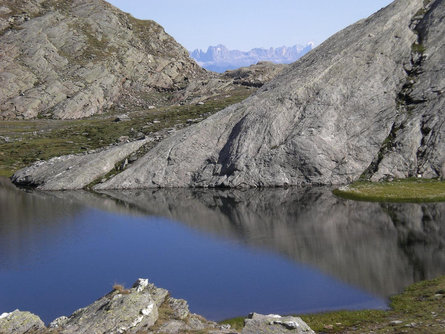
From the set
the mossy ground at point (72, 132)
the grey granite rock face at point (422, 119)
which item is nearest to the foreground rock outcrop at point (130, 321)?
the grey granite rock face at point (422, 119)

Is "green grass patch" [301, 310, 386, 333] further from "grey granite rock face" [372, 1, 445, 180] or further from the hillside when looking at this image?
the hillside

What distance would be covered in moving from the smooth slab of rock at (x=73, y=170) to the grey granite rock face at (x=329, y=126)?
5.84m

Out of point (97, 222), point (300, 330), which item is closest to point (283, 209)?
point (97, 222)

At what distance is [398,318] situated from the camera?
111ft

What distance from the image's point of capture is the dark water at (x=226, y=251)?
41969mm

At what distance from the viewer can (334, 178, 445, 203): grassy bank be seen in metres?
76.6

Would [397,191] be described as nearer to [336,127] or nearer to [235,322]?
[336,127]

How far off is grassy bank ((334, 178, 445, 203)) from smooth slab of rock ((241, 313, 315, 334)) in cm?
5337

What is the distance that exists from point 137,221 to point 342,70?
5656 cm

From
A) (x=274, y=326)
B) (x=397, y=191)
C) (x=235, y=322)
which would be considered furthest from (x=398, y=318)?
(x=397, y=191)

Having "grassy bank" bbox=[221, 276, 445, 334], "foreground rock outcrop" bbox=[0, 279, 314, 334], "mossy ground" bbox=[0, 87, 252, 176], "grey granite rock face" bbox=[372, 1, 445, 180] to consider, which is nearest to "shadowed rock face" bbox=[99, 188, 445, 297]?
"grassy bank" bbox=[221, 276, 445, 334]

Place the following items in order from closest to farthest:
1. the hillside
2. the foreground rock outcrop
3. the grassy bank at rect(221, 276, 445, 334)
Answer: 1. the foreground rock outcrop
2. the grassy bank at rect(221, 276, 445, 334)
3. the hillside

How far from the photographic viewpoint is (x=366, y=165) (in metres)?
94.0

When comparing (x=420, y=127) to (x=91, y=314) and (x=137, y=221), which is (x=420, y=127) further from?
(x=91, y=314)
